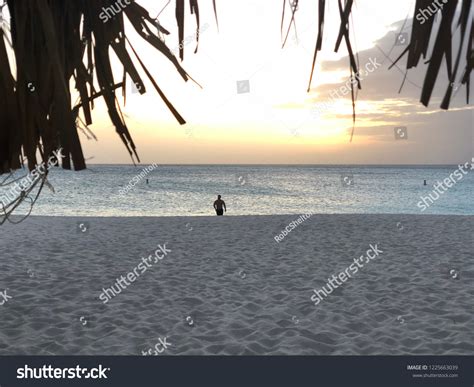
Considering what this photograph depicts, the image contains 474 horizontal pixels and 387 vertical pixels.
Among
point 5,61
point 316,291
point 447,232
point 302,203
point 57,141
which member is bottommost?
point 302,203

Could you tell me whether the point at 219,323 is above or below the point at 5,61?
below

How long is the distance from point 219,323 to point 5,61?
5.24 meters

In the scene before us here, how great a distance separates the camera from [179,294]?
760 cm

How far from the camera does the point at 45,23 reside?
49.1 inches

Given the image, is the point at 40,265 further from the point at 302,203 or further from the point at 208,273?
the point at 302,203

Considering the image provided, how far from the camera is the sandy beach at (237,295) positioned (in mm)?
5609

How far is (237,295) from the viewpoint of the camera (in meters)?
7.59

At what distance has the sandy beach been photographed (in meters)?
5.61
